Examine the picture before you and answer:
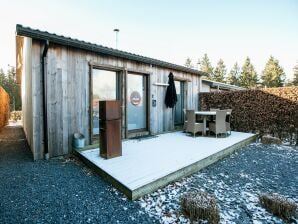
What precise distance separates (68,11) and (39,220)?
8.61m

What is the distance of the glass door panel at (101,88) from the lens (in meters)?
5.67

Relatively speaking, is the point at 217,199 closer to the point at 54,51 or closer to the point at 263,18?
the point at 54,51

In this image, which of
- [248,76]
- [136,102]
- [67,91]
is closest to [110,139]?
[67,91]

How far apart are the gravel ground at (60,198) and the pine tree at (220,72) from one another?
43.4 metres

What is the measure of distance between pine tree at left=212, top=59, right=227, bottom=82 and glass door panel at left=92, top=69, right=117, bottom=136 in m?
40.8

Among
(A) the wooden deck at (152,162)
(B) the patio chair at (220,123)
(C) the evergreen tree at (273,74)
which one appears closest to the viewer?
(A) the wooden deck at (152,162)

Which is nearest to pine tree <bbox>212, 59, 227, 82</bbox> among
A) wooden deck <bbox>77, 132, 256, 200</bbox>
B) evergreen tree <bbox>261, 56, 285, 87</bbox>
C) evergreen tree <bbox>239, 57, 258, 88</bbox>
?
evergreen tree <bbox>239, 57, 258, 88</bbox>

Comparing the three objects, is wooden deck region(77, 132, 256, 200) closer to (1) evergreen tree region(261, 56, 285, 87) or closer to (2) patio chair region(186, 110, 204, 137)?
(2) patio chair region(186, 110, 204, 137)

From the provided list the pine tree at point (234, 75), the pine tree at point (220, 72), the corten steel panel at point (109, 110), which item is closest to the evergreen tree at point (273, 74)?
the pine tree at point (234, 75)

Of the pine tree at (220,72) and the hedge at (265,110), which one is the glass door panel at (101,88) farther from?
the pine tree at (220,72)

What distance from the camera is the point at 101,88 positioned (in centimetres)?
586

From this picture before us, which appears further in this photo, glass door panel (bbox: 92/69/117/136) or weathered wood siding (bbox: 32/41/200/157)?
glass door panel (bbox: 92/69/117/136)

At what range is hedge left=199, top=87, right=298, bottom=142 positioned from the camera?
21.9 feet

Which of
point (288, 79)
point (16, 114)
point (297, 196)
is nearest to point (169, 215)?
point (297, 196)
